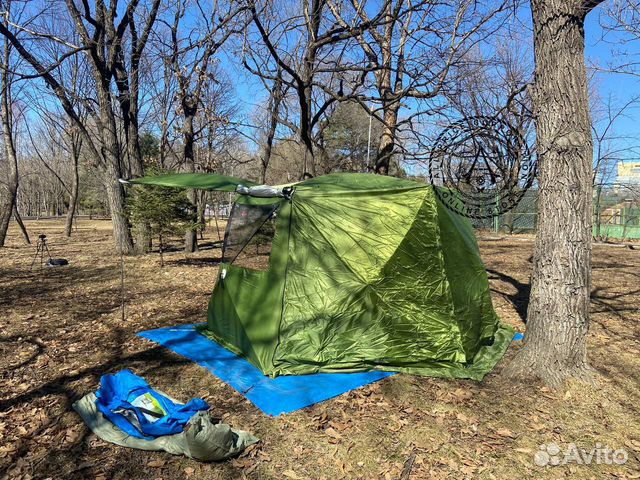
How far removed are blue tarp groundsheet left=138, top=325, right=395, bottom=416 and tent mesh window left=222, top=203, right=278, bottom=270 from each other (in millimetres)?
1122

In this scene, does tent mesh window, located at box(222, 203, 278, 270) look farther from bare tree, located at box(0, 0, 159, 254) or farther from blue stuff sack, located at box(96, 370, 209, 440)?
bare tree, located at box(0, 0, 159, 254)

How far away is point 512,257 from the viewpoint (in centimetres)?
1327

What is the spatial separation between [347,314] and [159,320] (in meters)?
3.36

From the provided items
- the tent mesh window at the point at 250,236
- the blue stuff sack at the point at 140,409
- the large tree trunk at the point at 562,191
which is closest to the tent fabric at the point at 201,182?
the tent mesh window at the point at 250,236

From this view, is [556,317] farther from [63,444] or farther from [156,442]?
[63,444]

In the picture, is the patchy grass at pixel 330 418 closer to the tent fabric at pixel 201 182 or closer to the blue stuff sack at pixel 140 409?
the blue stuff sack at pixel 140 409

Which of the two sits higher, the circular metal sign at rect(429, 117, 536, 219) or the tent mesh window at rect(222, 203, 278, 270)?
the circular metal sign at rect(429, 117, 536, 219)

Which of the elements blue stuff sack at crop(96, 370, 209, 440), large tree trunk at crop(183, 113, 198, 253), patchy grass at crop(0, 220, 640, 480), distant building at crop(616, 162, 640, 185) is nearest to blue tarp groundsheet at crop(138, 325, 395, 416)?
patchy grass at crop(0, 220, 640, 480)

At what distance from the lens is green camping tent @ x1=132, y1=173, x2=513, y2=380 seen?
442cm

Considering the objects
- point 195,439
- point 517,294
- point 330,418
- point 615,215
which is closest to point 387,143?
point 517,294

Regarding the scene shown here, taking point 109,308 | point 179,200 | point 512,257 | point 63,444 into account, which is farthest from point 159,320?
point 512,257

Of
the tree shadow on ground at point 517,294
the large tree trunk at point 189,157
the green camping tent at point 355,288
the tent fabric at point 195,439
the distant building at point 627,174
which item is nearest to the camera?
the tent fabric at point 195,439

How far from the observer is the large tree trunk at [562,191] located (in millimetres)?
3795

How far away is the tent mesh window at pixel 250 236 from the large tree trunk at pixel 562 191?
9.38 feet
